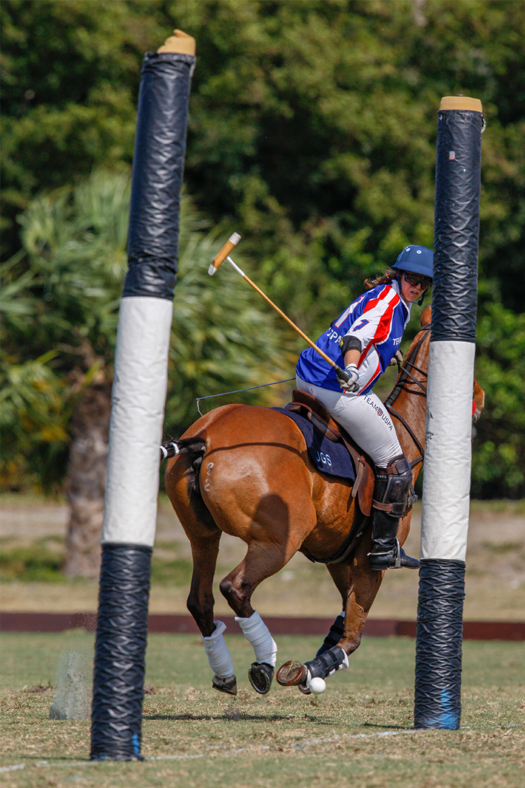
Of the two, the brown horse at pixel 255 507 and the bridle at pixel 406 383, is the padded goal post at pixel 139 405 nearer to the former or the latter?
the brown horse at pixel 255 507

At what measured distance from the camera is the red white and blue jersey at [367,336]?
19.4 feet

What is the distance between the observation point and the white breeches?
587 cm

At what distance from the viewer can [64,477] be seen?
19016mm

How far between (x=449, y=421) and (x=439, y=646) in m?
1.12

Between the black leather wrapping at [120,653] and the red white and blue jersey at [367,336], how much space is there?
214cm

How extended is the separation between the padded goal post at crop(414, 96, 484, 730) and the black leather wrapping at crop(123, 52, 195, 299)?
159 centimetres

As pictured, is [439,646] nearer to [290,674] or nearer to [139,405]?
Result: [290,674]

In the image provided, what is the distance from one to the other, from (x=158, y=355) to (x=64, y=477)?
15.2 meters

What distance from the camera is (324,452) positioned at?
575 cm

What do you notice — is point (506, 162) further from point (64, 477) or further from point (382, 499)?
point (382, 499)

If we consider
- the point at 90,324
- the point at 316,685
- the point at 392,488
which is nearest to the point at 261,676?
the point at 316,685

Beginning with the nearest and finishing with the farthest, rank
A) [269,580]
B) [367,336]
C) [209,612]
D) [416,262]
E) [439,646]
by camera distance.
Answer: [439,646] → [209,612] → [367,336] → [416,262] → [269,580]

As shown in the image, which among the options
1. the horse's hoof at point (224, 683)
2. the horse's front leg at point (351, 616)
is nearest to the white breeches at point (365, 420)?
the horse's front leg at point (351, 616)

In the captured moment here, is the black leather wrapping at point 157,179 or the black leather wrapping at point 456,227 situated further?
the black leather wrapping at point 456,227
